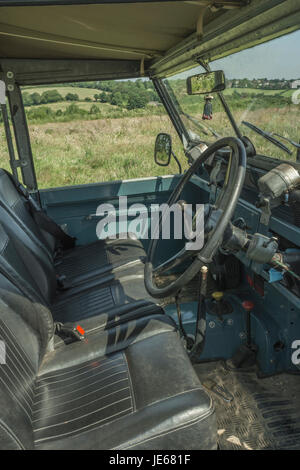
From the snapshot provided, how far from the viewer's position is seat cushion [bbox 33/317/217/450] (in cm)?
102

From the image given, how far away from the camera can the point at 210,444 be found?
1058mm

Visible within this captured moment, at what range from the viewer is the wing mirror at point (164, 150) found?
2680 mm

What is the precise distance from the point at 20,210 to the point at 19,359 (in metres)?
1.10

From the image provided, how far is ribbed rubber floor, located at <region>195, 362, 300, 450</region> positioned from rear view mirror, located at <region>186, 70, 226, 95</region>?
1556mm

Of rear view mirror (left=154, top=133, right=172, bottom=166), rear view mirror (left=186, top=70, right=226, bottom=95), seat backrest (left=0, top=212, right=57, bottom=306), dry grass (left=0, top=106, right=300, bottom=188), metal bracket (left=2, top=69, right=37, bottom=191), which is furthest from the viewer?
dry grass (left=0, top=106, right=300, bottom=188)

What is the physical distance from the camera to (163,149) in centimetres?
279

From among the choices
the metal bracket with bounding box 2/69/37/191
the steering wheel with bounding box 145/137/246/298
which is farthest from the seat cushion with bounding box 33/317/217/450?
the metal bracket with bounding box 2/69/37/191

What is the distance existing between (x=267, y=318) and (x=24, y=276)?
1.32 m

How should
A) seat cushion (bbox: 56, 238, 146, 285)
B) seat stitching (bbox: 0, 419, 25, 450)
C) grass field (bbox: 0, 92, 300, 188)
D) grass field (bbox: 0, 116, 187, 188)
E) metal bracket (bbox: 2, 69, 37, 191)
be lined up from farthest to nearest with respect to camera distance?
grass field (bbox: 0, 116, 187, 188) → metal bracket (bbox: 2, 69, 37, 191) → seat cushion (bbox: 56, 238, 146, 285) → grass field (bbox: 0, 92, 300, 188) → seat stitching (bbox: 0, 419, 25, 450)

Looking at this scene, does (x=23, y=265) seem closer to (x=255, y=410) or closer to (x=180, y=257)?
(x=180, y=257)

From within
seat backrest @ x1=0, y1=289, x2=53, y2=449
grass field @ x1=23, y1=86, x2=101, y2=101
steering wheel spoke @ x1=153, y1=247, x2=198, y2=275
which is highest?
grass field @ x1=23, y1=86, x2=101, y2=101

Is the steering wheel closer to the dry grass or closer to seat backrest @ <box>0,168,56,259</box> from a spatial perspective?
the dry grass

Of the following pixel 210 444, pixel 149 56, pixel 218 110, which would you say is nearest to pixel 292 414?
pixel 210 444

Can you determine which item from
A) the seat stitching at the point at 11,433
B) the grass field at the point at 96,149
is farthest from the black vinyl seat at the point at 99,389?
the grass field at the point at 96,149
